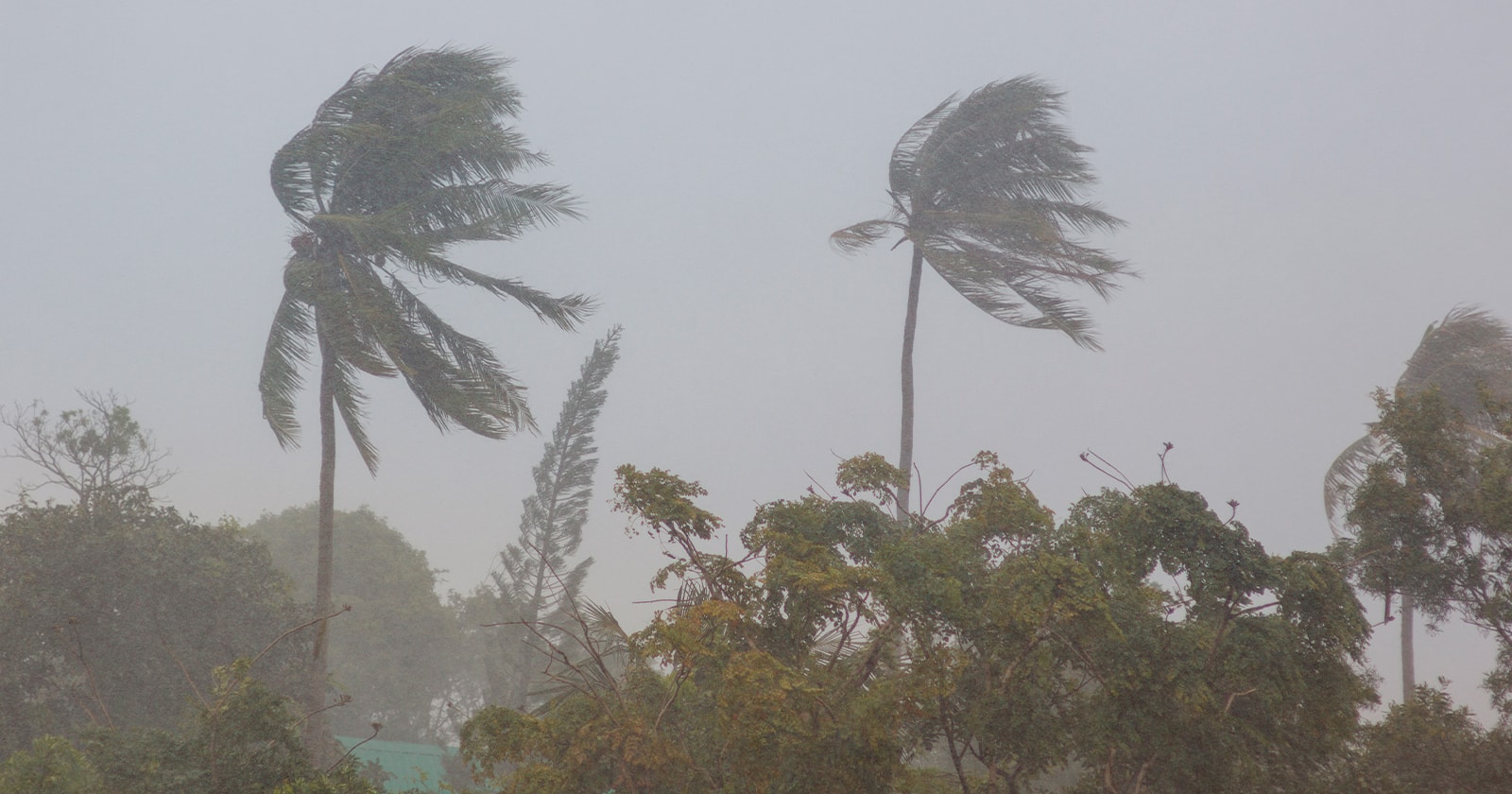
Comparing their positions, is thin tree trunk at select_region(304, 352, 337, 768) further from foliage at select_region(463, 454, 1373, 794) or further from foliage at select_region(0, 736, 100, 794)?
foliage at select_region(463, 454, 1373, 794)

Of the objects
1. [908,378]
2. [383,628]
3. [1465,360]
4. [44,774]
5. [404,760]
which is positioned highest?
[1465,360]

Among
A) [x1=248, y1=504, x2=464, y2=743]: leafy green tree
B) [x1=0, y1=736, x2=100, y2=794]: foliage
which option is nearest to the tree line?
[x1=0, y1=736, x2=100, y2=794]: foliage

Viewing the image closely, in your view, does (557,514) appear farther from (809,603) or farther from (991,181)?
(809,603)

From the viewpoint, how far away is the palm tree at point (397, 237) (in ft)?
41.8

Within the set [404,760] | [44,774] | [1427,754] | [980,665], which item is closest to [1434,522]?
[1427,754]

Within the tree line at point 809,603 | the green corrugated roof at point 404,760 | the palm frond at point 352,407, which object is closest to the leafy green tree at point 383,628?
the green corrugated roof at point 404,760

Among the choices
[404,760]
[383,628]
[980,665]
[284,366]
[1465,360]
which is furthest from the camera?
[383,628]

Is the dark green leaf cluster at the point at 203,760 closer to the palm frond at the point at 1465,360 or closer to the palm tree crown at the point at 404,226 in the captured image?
the palm tree crown at the point at 404,226

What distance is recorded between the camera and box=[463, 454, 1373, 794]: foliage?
19.0 feet

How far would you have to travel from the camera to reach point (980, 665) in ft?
22.2

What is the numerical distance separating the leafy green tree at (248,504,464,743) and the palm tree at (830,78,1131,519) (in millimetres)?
23876

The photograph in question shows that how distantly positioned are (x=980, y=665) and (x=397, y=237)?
1026 centimetres

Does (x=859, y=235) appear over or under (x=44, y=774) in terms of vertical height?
over

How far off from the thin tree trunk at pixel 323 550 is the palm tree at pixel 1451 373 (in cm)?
1561
